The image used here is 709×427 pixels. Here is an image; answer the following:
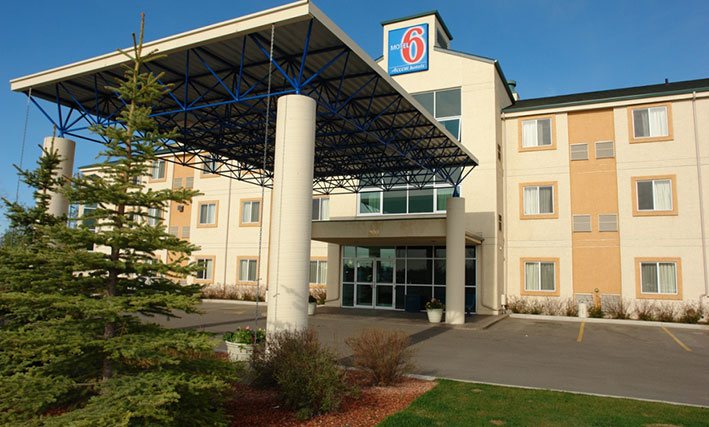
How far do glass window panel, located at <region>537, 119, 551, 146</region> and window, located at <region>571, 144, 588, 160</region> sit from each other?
4.00 ft

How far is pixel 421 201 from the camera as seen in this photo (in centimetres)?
2536

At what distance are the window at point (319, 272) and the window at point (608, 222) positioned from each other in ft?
48.4

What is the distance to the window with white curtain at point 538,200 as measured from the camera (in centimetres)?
2427

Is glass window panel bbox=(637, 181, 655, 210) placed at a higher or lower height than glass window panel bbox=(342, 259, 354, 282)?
higher

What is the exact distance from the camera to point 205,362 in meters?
5.66

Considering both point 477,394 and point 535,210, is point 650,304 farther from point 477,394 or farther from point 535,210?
point 477,394

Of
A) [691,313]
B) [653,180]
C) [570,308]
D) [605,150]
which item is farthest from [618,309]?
[605,150]

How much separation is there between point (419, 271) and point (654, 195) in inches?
443

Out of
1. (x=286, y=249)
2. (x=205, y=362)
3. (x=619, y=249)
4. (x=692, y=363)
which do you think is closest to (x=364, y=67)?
(x=286, y=249)

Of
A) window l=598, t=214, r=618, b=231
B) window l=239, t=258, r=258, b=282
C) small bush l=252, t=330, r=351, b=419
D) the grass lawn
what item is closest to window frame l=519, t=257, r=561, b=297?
window l=598, t=214, r=618, b=231

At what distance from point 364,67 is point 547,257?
50.6 ft

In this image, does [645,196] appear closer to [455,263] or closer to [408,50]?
[455,263]

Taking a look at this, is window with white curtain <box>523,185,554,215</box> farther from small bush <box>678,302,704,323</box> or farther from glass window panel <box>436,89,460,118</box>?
small bush <box>678,302,704,323</box>

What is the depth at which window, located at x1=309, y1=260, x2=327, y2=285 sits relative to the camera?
2898cm
